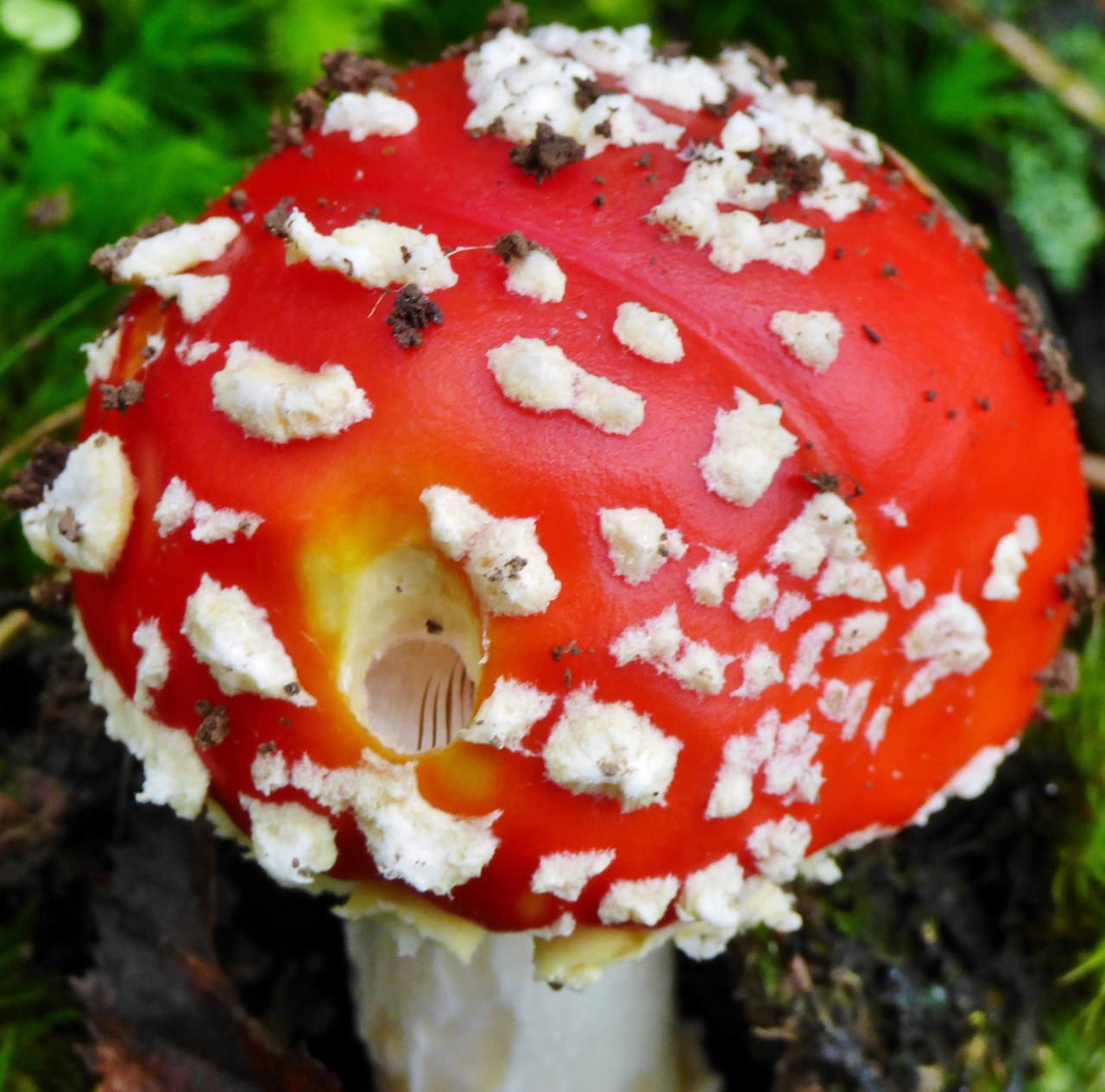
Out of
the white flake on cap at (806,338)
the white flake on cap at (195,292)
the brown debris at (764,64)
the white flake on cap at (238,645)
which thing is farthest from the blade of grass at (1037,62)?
the white flake on cap at (238,645)

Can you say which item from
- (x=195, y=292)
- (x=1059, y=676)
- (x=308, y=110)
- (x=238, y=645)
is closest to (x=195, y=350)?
(x=195, y=292)

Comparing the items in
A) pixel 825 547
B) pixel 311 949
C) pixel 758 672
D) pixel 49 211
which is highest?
pixel 825 547

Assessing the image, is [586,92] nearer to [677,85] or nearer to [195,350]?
[677,85]

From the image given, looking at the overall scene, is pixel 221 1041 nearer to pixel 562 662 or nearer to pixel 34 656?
pixel 34 656

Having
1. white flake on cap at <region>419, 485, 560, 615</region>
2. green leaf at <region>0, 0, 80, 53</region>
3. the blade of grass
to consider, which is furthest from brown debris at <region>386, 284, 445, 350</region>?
the blade of grass

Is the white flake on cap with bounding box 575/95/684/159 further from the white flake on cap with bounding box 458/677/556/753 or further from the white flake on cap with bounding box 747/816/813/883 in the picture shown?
the white flake on cap with bounding box 747/816/813/883

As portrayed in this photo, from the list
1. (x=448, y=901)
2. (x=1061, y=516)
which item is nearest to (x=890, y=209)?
(x=1061, y=516)
